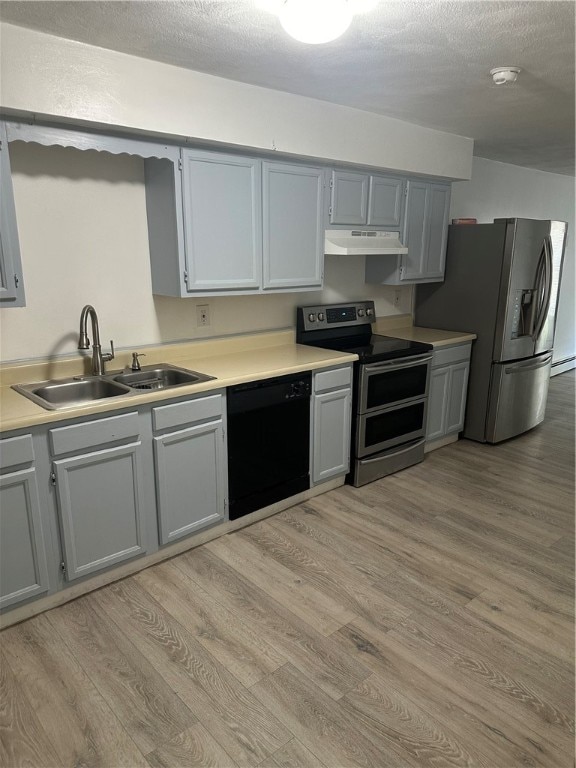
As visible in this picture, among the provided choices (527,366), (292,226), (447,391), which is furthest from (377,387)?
(527,366)

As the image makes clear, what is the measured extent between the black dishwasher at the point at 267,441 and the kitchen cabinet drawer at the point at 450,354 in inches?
51.3

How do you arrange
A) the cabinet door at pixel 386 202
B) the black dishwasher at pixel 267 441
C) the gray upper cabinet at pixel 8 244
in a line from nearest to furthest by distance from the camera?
the gray upper cabinet at pixel 8 244 → the black dishwasher at pixel 267 441 → the cabinet door at pixel 386 202

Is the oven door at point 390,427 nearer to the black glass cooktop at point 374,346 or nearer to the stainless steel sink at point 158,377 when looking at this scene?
the black glass cooktop at point 374,346

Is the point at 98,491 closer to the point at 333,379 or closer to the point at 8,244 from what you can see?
the point at 8,244

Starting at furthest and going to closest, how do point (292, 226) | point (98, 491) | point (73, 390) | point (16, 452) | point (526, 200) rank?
1. point (526, 200)
2. point (292, 226)
3. point (73, 390)
4. point (98, 491)
5. point (16, 452)

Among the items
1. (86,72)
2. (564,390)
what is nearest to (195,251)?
(86,72)

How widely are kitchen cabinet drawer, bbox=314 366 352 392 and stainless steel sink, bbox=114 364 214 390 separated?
723 millimetres

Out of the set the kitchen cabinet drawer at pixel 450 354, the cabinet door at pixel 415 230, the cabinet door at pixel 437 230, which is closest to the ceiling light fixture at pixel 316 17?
the cabinet door at pixel 415 230

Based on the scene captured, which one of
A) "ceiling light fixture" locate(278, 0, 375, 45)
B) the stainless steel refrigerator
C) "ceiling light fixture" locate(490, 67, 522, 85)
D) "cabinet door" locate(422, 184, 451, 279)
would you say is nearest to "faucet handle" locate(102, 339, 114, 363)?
"ceiling light fixture" locate(278, 0, 375, 45)

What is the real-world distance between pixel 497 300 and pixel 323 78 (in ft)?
7.21

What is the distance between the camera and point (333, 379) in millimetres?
3217

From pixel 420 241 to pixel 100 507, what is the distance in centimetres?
293

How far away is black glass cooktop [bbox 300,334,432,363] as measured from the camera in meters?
3.42

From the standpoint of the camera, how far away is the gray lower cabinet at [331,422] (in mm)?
3180
